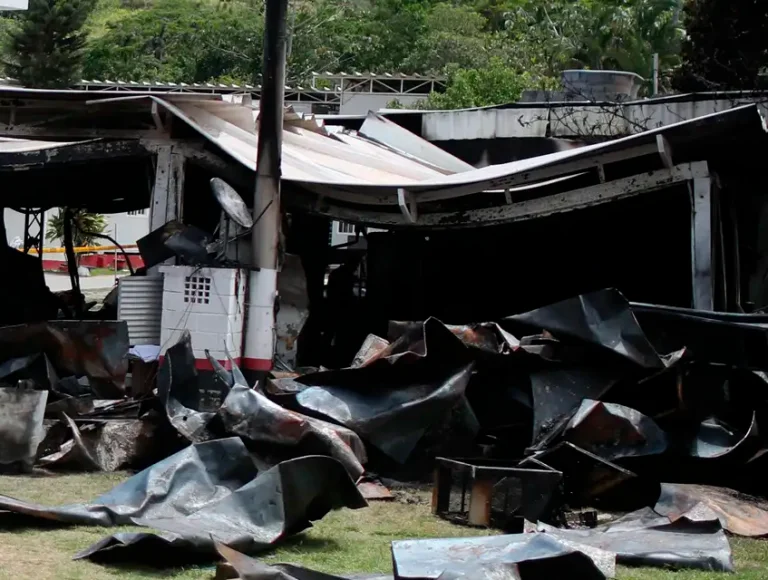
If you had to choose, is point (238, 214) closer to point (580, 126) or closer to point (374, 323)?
point (374, 323)

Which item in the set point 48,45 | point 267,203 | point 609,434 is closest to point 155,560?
point 609,434

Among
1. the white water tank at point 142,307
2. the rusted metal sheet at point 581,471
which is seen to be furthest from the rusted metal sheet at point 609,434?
the white water tank at point 142,307

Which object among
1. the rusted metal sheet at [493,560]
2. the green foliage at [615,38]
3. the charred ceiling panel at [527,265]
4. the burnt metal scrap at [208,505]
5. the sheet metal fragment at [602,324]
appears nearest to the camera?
the rusted metal sheet at [493,560]

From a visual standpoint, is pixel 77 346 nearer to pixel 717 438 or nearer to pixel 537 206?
pixel 537 206

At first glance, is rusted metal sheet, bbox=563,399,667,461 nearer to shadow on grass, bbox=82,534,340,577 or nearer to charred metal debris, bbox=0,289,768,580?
charred metal debris, bbox=0,289,768,580

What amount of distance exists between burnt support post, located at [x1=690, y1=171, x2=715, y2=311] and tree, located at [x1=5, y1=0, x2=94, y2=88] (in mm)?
40904

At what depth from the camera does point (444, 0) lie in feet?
240

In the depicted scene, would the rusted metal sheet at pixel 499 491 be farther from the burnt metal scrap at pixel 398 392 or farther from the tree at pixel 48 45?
the tree at pixel 48 45

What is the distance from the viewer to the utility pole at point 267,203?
987cm

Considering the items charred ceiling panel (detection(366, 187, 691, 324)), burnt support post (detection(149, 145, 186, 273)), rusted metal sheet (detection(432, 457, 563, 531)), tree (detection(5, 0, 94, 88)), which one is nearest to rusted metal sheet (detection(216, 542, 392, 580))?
rusted metal sheet (detection(432, 457, 563, 531))

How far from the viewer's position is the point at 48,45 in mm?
47219

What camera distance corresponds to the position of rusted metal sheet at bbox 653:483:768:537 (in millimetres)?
6887

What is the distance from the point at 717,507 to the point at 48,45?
44841 millimetres

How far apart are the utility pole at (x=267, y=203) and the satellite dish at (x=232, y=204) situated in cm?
11
